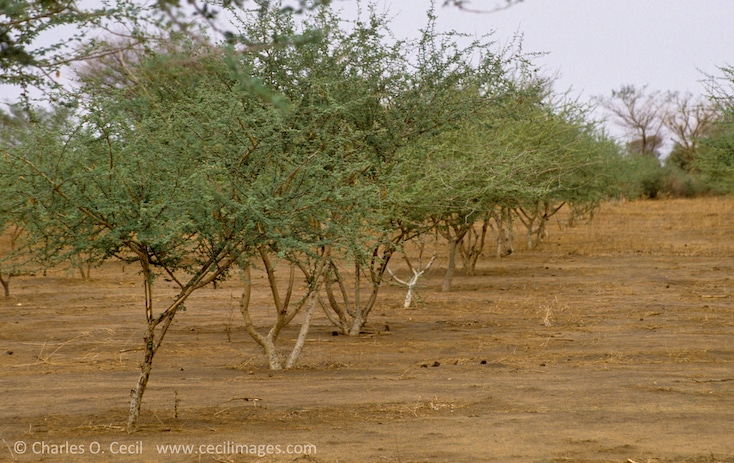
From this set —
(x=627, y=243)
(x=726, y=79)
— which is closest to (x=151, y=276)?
(x=726, y=79)

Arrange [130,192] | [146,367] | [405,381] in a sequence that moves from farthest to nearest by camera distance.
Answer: [405,381] → [146,367] → [130,192]

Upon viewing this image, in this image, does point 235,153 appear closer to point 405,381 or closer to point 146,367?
point 146,367

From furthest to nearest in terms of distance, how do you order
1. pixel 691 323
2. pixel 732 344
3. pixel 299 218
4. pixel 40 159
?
1. pixel 691 323
2. pixel 732 344
3. pixel 299 218
4. pixel 40 159

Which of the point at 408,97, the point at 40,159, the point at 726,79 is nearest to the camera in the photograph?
the point at 40,159

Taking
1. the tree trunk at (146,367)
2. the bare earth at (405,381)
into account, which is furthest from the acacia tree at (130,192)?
the bare earth at (405,381)

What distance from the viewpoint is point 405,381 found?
32.0 feet

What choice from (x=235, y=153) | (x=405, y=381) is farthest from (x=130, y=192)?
(x=405, y=381)

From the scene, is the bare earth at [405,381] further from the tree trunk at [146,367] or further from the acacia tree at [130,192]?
the acacia tree at [130,192]

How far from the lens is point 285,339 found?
44.4 feet

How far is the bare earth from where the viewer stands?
7012 mm

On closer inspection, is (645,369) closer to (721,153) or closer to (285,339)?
(285,339)

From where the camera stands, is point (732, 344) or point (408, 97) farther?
point (732, 344)

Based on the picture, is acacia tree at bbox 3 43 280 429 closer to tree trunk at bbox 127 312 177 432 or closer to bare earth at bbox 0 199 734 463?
Result: tree trunk at bbox 127 312 177 432

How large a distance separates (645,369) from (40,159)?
20.7ft
